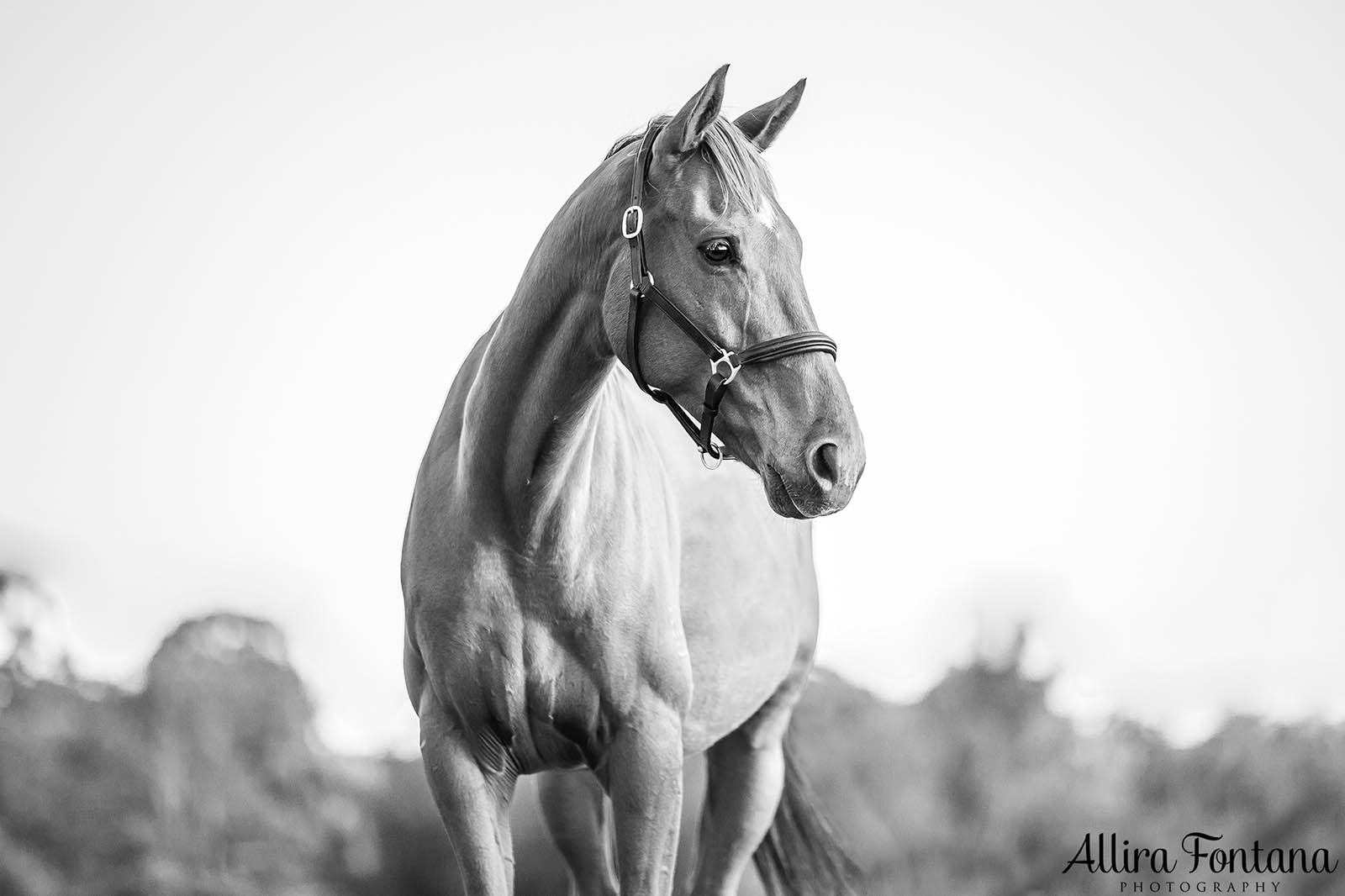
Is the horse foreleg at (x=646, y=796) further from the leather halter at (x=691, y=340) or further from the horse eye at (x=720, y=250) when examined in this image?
the horse eye at (x=720, y=250)

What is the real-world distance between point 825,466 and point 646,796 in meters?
1.08

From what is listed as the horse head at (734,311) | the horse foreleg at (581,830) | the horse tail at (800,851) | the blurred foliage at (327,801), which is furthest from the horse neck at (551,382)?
the blurred foliage at (327,801)

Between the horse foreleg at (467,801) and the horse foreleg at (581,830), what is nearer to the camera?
the horse foreleg at (467,801)

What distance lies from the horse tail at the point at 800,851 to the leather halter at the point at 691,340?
273 centimetres

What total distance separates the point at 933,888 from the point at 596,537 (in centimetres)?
584

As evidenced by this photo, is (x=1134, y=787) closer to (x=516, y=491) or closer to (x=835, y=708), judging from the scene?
(x=835, y=708)

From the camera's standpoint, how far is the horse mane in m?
2.81

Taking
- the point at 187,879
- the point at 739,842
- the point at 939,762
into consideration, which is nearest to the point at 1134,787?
the point at 939,762

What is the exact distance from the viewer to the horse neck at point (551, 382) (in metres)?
3.03

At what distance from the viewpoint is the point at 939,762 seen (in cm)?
899

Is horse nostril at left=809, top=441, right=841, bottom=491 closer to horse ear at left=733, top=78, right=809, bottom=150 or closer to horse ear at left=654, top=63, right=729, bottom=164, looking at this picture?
horse ear at left=654, top=63, right=729, bottom=164

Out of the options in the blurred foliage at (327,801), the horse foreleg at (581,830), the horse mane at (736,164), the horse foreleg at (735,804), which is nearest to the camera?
the horse mane at (736,164)

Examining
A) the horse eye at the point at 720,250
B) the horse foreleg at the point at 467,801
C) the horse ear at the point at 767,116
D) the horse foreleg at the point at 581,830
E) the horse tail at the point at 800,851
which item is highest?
the horse ear at the point at 767,116

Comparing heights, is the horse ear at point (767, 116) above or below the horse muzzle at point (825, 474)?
above
